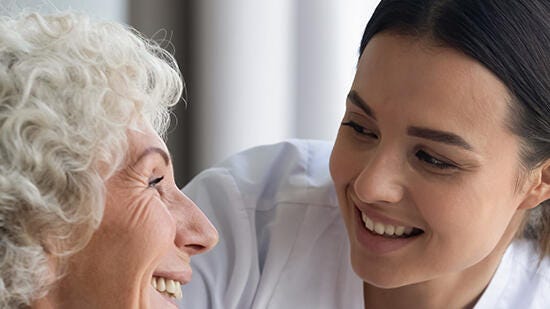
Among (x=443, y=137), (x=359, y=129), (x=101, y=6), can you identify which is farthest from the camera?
(x=101, y=6)

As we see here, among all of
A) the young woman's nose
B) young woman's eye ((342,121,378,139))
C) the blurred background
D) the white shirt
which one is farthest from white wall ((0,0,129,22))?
the young woman's nose

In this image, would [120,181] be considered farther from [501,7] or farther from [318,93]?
[318,93]

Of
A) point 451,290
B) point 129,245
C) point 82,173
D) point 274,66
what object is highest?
point 82,173

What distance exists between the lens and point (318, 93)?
2525 millimetres

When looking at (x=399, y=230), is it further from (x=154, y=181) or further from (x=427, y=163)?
(x=154, y=181)

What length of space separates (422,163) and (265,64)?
0.98m

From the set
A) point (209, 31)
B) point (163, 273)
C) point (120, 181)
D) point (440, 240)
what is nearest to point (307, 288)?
point (440, 240)

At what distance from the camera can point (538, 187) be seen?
177 centimetres

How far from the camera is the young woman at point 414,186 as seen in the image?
5.27ft

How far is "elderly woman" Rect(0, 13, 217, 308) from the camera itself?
1257mm

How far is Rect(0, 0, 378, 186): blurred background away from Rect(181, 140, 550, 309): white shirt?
51cm

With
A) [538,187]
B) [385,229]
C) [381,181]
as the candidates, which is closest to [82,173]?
[381,181]

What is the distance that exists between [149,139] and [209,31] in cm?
127

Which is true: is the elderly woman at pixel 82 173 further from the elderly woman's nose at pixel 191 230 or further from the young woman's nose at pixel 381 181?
the young woman's nose at pixel 381 181
